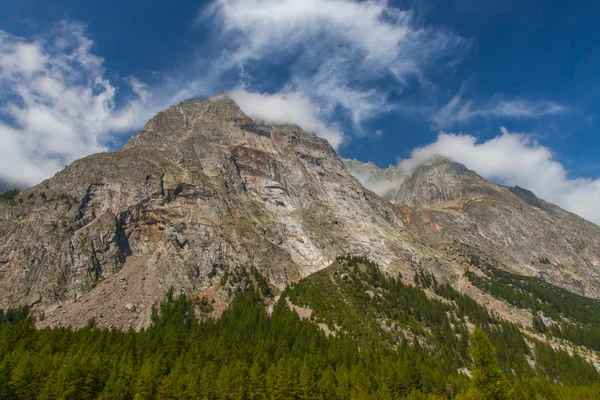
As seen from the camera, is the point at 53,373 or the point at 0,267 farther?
the point at 0,267

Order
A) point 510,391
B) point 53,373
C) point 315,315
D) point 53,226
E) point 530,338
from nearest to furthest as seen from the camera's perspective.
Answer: point 510,391
point 53,373
point 315,315
point 530,338
point 53,226

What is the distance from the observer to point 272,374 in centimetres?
8538

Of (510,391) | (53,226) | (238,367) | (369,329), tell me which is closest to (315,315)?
(369,329)

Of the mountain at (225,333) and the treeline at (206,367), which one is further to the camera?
the mountain at (225,333)

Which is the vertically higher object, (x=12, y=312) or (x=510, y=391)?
(x=12, y=312)

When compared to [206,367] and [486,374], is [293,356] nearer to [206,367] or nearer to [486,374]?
[206,367]

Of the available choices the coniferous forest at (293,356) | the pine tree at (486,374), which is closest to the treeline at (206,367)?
the coniferous forest at (293,356)

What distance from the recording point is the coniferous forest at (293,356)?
70.6m

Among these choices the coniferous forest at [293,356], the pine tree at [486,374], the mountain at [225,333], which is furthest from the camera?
the mountain at [225,333]

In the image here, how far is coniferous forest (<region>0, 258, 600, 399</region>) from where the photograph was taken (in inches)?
2781

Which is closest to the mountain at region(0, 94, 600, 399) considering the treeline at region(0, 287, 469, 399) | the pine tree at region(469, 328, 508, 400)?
the pine tree at region(469, 328, 508, 400)

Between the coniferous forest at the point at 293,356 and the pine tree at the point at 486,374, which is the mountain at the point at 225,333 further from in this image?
the coniferous forest at the point at 293,356

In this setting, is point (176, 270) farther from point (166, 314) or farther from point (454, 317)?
point (454, 317)

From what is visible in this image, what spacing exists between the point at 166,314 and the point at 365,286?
101904 millimetres
